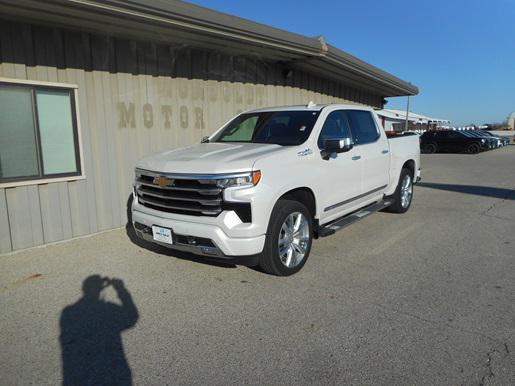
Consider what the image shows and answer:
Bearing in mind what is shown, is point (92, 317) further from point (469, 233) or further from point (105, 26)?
point (469, 233)

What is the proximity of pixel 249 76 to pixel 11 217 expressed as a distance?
5.40 m

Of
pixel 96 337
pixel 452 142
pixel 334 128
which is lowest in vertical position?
pixel 96 337

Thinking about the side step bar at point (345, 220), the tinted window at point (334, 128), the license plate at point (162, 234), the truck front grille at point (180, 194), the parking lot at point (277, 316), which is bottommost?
the parking lot at point (277, 316)

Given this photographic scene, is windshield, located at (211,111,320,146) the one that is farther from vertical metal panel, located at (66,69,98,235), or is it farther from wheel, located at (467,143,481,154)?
wheel, located at (467,143,481,154)

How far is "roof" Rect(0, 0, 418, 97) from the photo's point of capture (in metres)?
4.90

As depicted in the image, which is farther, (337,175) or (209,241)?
(337,175)

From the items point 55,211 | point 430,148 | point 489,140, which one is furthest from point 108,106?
point 489,140

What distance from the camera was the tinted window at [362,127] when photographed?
5771mm

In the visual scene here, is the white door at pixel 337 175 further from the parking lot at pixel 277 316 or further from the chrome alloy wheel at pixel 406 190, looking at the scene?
the chrome alloy wheel at pixel 406 190

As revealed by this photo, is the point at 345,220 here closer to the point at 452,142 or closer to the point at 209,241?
the point at 209,241

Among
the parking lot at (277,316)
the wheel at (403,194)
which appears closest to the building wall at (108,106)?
the parking lot at (277,316)

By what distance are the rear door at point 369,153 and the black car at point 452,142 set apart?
22.3m

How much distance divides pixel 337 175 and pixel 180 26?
3207mm

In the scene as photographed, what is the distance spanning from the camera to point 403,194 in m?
7.39
